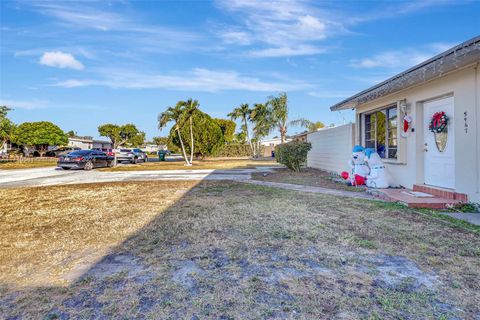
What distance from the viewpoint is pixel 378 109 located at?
9008 mm

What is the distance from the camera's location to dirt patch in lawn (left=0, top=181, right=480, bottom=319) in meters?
2.07

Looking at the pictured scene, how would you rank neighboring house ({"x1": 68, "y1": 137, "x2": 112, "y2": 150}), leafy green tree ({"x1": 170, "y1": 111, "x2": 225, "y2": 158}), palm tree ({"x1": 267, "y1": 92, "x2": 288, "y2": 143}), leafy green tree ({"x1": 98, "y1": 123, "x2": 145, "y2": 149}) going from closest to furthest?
1. leafy green tree ({"x1": 170, "y1": 111, "x2": 225, "y2": 158})
2. palm tree ({"x1": 267, "y1": 92, "x2": 288, "y2": 143})
3. neighboring house ({"x1": 68, "y1": 137, "x2": 112, "y2": 150})
4. leafy green tree ({"x1": 98, "y1": 123, "x2": 145, "y2": 149})

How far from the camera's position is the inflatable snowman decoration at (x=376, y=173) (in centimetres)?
777

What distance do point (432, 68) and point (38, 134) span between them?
145 ft

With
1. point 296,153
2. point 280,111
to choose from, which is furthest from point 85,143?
point 296,153

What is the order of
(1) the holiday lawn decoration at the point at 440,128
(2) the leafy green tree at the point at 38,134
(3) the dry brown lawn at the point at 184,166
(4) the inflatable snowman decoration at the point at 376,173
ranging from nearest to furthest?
1. (1) the holiday lawn decoration at the point at 440,128
2. (4) the inflatable snowman decoration at the point at 376,173
3. (3) the dry brown lawn at the point at 184,166
4. (2) the leafy green tree at the point at 38,134

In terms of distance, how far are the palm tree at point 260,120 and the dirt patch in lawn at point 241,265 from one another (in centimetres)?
2953

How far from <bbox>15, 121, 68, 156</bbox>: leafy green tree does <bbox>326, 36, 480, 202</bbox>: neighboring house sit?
137ft

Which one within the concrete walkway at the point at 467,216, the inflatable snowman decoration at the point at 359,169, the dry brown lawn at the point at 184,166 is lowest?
the concrete walkway at the point at 467,216

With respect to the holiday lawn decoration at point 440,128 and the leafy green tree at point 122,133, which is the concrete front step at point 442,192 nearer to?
the holiday lawn decoration at point 440,128

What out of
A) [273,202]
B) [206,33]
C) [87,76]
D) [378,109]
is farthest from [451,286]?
[87,76]

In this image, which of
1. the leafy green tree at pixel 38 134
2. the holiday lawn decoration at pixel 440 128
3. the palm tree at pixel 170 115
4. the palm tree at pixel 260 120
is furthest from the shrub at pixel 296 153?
the leafy green tree at pixel 38 134

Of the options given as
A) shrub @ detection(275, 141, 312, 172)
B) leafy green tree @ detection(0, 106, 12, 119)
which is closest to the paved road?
shrub @ detection(275, 141, 312, 172)

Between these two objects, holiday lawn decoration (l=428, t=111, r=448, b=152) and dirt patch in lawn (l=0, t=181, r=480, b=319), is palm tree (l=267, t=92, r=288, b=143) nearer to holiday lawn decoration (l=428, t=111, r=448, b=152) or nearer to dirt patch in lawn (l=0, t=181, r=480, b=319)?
holiday lawn decoration (l=428, t=111, r=448, b=152)
